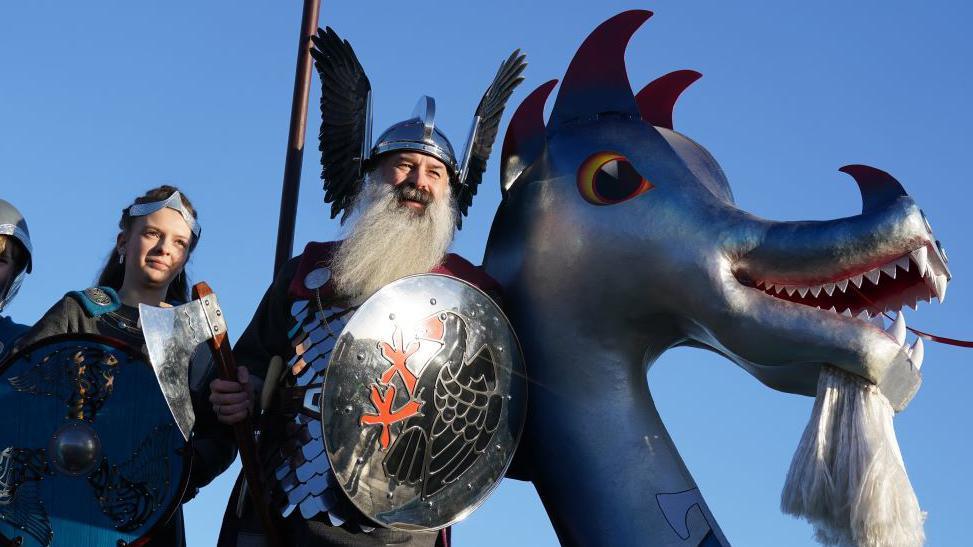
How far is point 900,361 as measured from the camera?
4020mm

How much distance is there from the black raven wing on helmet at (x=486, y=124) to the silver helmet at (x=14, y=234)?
182cm

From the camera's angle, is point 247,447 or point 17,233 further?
point 17,233

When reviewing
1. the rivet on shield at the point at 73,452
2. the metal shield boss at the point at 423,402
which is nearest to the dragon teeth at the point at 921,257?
the metal shield boss at the point at 423,402

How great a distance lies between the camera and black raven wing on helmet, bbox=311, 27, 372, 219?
15.8ft

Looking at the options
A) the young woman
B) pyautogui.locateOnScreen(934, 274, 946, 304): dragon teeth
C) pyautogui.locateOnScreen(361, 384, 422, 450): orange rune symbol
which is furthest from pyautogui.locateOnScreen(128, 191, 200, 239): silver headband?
pyautogui.locateOnScreen(934, 274, 946, 304): dragon teeth

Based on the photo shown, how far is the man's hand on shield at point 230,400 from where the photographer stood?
4148 millimetres

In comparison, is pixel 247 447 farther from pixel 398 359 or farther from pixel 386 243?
pixel 386 243

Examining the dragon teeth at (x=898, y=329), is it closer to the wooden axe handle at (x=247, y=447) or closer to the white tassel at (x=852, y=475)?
the white tassel at (x=852, y=475)

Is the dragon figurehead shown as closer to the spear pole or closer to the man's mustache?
the man's mustache

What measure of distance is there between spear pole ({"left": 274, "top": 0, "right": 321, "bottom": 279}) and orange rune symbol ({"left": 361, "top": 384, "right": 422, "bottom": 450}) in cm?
137

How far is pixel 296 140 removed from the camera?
5.42 metres

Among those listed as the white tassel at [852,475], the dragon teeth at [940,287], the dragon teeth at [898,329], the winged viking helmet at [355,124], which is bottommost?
the white tassel at [852,475]

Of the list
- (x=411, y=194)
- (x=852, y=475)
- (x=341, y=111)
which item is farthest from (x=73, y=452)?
(x=852, y=475)

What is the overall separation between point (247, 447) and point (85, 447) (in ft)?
1.69
